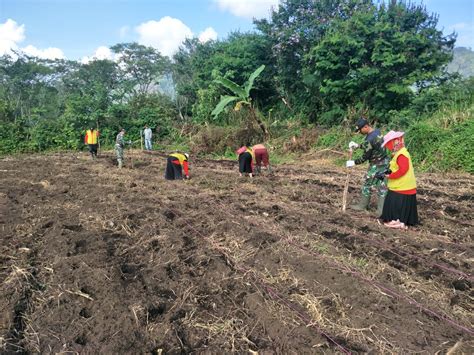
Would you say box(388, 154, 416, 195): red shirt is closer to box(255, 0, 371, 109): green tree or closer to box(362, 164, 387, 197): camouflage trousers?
box(362, 164, 387, 197): camouflage trousers

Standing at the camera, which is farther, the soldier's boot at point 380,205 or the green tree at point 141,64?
the green tree at point 141,64

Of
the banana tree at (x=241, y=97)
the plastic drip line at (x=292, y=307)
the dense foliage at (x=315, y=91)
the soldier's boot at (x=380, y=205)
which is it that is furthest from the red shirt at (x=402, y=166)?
the banana tree at (x=241, y=97)

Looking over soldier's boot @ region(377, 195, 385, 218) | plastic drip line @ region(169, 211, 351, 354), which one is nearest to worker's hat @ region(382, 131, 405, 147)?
soldier's boot @ region(377, 195, 385, 218)

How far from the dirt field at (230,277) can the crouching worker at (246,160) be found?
200 cm

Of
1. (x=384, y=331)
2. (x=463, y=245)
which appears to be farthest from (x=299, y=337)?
(x=463, y=245)

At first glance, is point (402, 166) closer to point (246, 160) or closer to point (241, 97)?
point (246, 160)

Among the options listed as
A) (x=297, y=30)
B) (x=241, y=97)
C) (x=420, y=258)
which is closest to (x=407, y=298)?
(x=420, y=258)

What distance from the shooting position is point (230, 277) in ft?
11.6

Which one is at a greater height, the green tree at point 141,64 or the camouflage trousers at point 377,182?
the green tree at point 141,64

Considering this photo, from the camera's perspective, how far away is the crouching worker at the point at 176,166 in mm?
8375

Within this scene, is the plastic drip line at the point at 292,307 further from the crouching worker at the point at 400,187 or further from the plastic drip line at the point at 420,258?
the crouching worker at the point at 400,187

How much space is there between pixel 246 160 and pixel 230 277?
16.7ft

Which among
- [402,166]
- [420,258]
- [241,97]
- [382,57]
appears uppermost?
[382,57]

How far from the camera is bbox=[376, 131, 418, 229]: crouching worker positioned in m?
4.81
